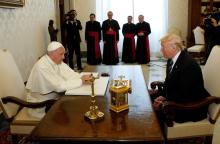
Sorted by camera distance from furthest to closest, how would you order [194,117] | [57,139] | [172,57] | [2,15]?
[2,15]
[172,57]
[194,117]
[57,139]

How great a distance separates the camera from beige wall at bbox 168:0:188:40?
882 centimetres

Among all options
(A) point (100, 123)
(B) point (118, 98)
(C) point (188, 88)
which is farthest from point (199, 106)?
(A) point (100, 123)

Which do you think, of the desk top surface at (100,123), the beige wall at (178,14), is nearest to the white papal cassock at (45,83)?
the desk top surface at (100,123)

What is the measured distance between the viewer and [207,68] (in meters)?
2.60

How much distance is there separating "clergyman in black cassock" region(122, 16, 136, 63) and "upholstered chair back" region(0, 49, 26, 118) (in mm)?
5593

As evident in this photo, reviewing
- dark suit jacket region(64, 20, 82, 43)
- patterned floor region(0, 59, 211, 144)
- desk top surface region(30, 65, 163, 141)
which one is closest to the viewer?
desk top surface region(30, 65, 163, 141)

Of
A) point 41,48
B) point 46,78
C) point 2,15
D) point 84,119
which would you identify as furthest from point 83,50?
point 84,119

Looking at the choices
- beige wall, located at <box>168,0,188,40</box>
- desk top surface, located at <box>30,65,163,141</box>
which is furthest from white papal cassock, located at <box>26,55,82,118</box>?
beige wall, located at <box>168,0,188,40</box>

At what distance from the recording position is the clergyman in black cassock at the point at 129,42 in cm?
804

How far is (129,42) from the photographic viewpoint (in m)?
8.06

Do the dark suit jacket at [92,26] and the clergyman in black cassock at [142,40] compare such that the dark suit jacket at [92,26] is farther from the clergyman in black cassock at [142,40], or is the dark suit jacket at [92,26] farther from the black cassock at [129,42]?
the clergyman in black cassock at [142,40]

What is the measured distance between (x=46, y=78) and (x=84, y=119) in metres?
0.83

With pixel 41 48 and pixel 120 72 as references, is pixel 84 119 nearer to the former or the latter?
pixel 120 72

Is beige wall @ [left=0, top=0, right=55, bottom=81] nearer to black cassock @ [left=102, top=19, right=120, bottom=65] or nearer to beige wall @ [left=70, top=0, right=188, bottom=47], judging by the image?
black cassock @ [left=102, top=19, right=120, bottom=65]
